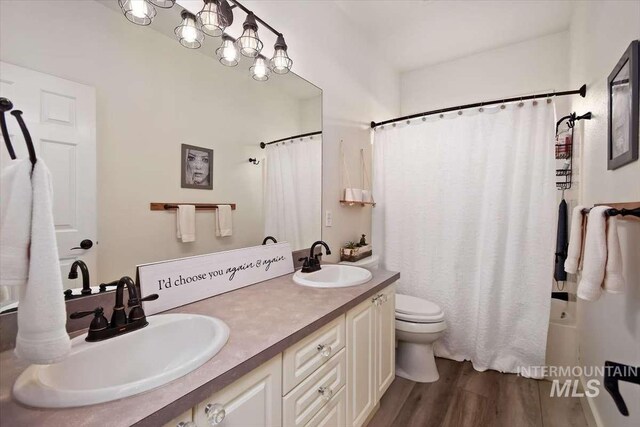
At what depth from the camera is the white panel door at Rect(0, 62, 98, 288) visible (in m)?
0.80

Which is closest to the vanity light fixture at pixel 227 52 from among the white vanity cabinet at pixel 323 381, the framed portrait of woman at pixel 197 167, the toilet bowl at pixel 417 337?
the framed portrait of woman at pixel 197 167

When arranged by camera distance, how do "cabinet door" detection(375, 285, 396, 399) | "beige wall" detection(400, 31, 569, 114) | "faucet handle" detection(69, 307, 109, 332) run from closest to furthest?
"faucet handle" detection(69, 307, 109, 332)
"cabinet door" detection(375, 285, 396, 399)
"beige wall" detection(400, 31, 569, 114)

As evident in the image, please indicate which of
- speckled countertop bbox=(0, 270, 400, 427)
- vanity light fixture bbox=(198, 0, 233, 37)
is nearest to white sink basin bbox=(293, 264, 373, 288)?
speckled countertop bbox=(0, 270, 400, 427)

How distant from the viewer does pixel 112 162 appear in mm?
998

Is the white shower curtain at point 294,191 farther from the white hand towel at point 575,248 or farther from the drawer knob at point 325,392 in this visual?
the white hand towel at point 575,248

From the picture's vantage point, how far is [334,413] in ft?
3.89

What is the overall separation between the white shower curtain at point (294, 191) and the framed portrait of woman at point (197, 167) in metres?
0.36

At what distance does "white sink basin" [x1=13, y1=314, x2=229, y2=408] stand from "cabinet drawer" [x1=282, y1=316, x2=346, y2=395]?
0.24 m

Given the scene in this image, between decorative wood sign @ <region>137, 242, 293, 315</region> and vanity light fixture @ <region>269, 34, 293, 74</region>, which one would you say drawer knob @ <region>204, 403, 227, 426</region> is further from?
vanity light fixture @ <region>269, 34, 293, 74</region>

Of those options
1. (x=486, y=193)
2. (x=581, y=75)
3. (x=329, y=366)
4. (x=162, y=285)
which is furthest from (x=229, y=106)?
(x=581, y=75)

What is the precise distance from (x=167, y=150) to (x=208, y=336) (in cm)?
75

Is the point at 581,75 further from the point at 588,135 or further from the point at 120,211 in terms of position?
the point at 120,211

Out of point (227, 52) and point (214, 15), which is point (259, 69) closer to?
point (227, 52)

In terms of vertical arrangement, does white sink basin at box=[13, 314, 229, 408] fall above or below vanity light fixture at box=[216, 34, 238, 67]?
below
